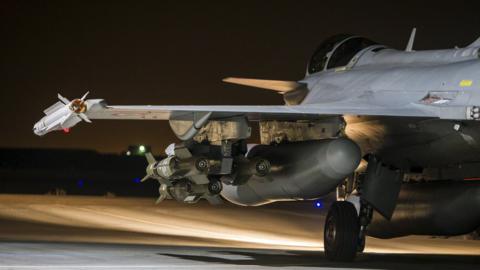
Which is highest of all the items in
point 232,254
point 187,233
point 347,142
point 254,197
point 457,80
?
point 457,80

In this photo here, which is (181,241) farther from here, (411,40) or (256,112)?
(256,112)

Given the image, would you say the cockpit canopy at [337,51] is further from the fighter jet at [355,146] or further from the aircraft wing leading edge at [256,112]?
the aircraft wing leading edge at [256,112]

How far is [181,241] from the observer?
831 inches

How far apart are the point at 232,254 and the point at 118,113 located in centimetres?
441

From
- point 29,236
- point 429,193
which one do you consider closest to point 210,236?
point 29,236

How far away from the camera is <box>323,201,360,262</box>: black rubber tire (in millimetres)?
14836

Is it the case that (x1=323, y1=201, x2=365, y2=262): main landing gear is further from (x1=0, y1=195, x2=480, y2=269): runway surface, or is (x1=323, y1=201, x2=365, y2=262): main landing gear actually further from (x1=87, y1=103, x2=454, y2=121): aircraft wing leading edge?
(x1=87, y1=103, x2=454, y2=121): aircraft wing leading edge

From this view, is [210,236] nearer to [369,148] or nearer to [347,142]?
[369,148]

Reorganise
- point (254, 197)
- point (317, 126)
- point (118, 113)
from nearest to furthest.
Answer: point (118, 113) < point (317, 126) < point (254, 197)

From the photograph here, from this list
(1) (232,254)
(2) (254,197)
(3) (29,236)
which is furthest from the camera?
(3) (29,236)

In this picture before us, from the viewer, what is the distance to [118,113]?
12.9 m

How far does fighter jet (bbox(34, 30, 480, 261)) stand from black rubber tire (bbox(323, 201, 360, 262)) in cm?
2

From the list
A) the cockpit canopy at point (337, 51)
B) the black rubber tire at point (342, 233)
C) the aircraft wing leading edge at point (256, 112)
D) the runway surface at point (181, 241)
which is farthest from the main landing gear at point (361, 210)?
the cockpit canopy at point (337, 51)

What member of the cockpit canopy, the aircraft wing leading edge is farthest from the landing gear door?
the cockpit canopy
